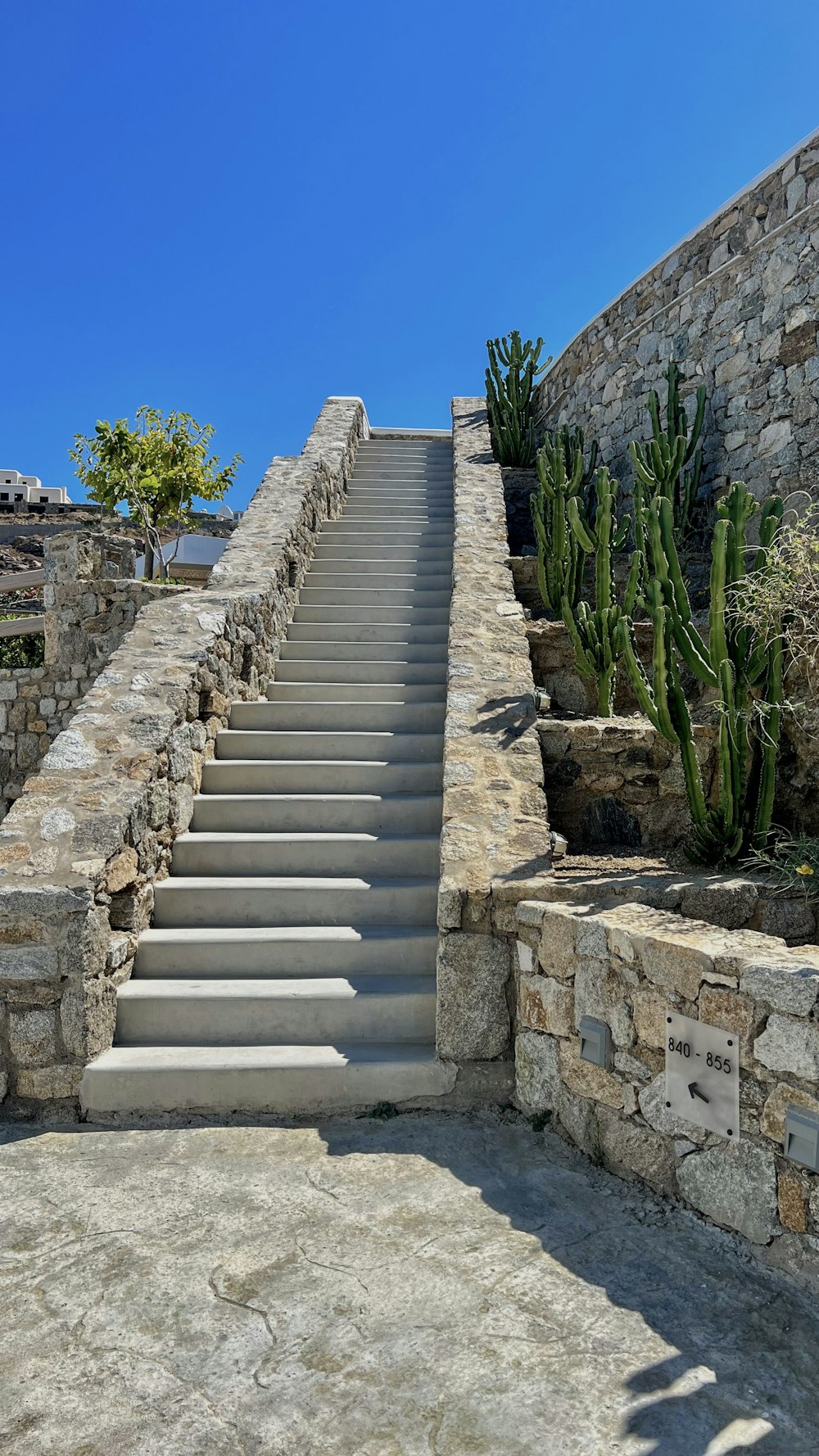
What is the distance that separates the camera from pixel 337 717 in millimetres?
5559

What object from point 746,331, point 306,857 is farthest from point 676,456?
point 306,857

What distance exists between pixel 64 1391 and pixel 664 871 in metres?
2.85

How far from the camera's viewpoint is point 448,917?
353 centimetres

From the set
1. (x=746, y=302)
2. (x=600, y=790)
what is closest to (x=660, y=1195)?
(x=600, y=790)

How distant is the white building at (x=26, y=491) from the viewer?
40469 millimetres

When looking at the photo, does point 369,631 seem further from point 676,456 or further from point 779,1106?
point 779,1106

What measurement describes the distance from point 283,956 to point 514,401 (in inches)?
357

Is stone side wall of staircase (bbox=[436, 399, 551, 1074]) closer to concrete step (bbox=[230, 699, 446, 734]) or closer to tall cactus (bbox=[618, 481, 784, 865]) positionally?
concrete step (bbox=[230, 699, 446, 734])

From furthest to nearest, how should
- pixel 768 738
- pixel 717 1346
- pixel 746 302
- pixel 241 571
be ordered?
pixel 746 302
pixel 241 571
pixel 768 738
pixel 717 1346

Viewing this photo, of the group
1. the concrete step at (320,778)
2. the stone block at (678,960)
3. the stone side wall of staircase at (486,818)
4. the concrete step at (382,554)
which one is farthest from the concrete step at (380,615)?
the stone block at (678,960)

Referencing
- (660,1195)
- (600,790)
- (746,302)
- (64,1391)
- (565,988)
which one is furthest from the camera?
(746,302)

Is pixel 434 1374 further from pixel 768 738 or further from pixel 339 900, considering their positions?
pixel 768 738

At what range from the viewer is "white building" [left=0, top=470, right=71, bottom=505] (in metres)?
40.5

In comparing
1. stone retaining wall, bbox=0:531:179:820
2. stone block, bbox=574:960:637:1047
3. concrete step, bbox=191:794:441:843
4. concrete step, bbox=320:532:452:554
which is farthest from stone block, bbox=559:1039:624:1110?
stone retaining wall, bbox=0:531:179:820
